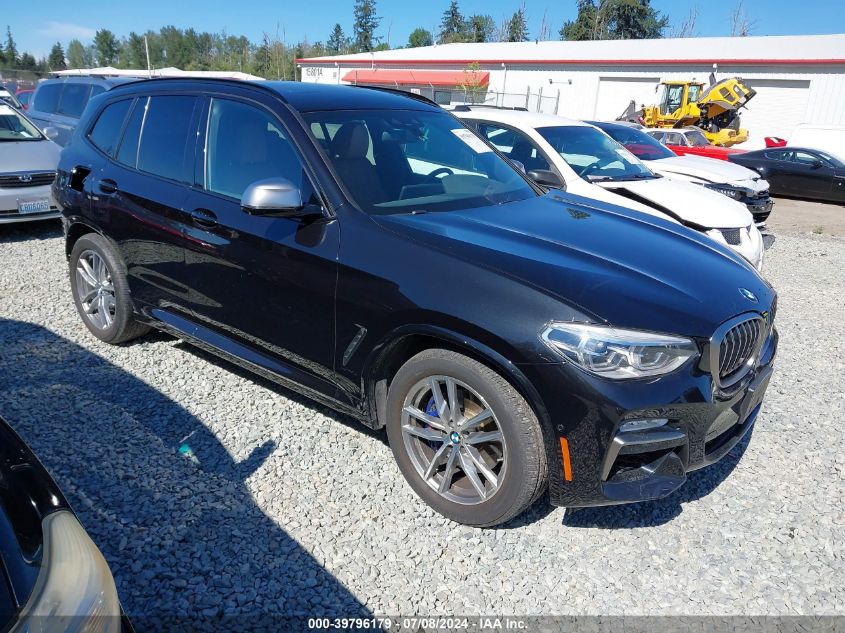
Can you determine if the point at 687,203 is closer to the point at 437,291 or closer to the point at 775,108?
the point at 437,291

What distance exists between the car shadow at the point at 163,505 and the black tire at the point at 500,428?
2.20 ft

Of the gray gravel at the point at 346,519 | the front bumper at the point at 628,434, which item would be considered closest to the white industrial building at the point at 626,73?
the gray gravel at the point at 346,519

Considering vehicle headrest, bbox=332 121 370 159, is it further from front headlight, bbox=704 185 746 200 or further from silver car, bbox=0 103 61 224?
front headlight, bbox=704 185 746 200

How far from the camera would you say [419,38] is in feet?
328

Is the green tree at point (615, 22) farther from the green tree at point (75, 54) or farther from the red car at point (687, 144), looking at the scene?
the green tree at point (75, 54)

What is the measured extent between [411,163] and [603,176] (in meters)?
3.90

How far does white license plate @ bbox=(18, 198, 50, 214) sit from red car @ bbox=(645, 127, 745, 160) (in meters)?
15.4

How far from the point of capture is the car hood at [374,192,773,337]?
256 centimetres

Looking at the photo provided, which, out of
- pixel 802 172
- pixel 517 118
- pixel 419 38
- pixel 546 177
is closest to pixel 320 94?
pixel 546 177

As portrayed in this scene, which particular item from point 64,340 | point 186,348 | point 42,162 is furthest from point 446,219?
point 42,162

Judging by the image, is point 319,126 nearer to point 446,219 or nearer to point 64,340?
point 446,219

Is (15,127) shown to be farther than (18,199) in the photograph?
Yes

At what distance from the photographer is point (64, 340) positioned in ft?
15.8

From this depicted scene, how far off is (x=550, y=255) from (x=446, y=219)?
22.6 inches
